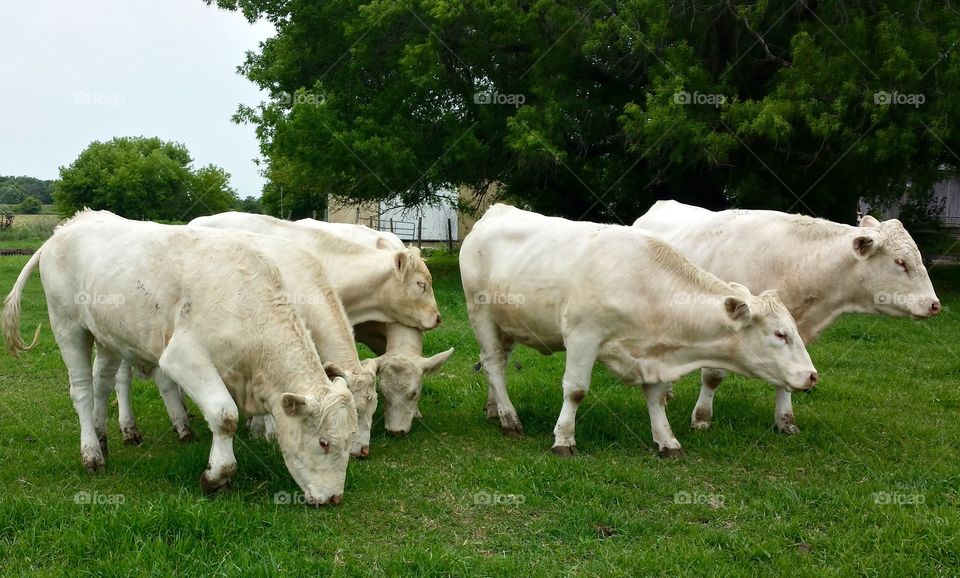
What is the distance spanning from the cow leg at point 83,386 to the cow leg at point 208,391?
1470 millimetres

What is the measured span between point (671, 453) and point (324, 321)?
3.16 metres

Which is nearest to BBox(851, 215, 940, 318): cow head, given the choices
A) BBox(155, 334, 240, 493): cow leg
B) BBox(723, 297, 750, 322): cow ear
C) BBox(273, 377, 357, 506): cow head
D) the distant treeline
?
BBox(723, 297, 750, 322): cow ear

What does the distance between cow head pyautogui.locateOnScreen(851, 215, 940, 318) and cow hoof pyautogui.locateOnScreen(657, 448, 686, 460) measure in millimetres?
2581

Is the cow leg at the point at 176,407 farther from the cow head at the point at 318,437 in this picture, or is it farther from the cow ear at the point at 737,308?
the cow ear at the point at 737,308

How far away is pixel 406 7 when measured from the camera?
1912 cm

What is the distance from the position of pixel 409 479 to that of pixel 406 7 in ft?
48.7

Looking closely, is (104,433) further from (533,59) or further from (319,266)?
(533,59)

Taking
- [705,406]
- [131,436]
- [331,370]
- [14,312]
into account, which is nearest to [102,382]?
[131,436]

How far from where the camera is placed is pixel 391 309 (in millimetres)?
8492

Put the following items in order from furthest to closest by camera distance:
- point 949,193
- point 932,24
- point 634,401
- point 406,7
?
point 949,193 < point 406,7 < point 932,24 < point 634,401

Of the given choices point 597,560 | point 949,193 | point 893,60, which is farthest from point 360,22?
point 949,193

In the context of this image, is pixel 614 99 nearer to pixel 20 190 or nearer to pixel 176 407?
pixel 176 407

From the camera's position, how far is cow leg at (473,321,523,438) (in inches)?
324

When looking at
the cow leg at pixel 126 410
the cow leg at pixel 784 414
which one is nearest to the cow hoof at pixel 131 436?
the cow leg at pixel 126 410
